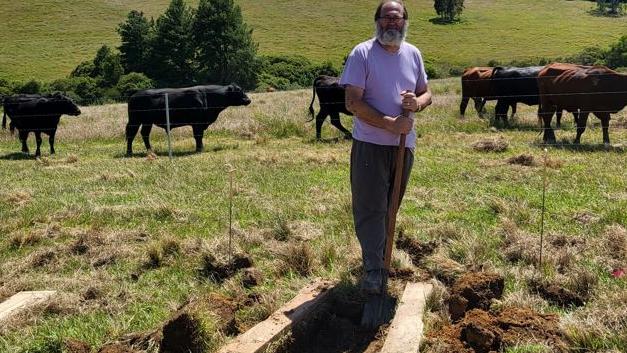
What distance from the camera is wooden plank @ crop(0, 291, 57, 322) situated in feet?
14.5

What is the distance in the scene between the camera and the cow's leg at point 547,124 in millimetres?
12907

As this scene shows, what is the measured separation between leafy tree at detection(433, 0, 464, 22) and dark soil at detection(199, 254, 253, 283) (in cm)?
7665

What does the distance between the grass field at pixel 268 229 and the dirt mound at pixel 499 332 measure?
90mm

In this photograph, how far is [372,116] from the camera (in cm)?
420

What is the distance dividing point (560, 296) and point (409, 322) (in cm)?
128

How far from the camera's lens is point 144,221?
23.4ft

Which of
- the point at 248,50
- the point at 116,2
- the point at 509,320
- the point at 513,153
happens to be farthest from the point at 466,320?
the point at 116,2

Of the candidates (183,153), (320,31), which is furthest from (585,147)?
→ (320,31)

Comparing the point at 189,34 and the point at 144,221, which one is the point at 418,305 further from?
the point at 189,34

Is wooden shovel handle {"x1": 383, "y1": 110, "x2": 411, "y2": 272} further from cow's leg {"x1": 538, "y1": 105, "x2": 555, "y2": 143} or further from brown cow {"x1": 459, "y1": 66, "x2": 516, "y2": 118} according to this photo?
brown cow {"x1": 459, "y1": 66, "x2": 516, "y2": 118}

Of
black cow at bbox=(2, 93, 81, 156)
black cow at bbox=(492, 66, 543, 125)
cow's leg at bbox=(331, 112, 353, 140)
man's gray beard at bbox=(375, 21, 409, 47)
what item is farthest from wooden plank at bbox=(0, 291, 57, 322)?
black cow at bbox=(492, 66, 543, 125)

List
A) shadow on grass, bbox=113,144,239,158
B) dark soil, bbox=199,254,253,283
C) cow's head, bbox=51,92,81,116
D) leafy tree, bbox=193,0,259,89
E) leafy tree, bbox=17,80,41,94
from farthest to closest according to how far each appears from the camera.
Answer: leafy tree, bbox=193,0,259,89 < leafy tree, bbox=17,80,41,94 < cow's head, bbox=51,92,81,116 < shadow on grass, bbox=113,144,239,158 < dark soil, bbox=199,254,253,283

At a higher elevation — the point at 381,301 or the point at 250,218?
the point at 381,301

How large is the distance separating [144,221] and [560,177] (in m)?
6.01
